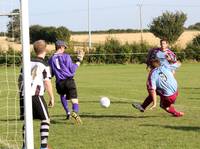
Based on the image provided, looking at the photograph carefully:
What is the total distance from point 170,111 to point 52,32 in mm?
48160

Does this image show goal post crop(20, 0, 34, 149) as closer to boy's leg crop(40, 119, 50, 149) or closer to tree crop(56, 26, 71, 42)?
boy's leg crop(40, 119, 50, 149)

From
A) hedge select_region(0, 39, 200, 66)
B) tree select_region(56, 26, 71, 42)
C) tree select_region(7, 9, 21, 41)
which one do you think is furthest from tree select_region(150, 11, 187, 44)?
tree select_region(7, 9, 21, 41)

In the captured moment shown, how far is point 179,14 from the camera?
71875 mm

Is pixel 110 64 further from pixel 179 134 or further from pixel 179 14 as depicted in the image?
pixel 179 134

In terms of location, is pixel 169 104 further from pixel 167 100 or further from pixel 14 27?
pixel 14 27

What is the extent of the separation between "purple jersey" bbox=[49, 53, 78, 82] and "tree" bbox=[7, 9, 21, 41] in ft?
9.78

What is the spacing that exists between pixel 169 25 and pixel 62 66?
5767 centimetres

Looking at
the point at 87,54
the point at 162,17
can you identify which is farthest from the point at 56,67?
the point at 162,17

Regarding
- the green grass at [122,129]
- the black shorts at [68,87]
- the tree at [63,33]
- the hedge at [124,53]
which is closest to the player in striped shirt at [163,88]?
the green grass at [122,129]

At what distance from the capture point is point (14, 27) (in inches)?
348

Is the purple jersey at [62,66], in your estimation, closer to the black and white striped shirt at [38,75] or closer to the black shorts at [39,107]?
the black and white striped shirt at [38,75]

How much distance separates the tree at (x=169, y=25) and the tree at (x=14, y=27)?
186 ft

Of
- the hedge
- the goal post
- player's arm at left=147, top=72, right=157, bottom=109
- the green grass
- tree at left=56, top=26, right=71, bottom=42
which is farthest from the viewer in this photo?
tree at left=56, top=26, right=71, bottom=42

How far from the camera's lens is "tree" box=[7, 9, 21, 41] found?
8445 mm
